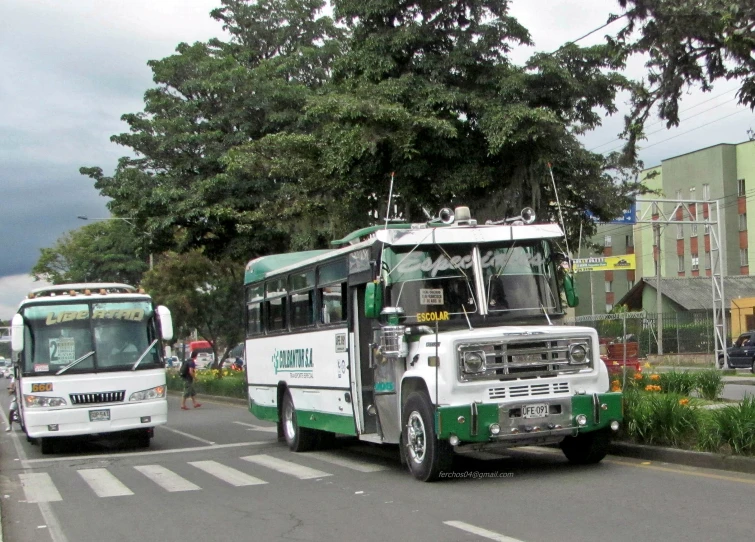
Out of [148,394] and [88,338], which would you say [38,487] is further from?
[88,338]

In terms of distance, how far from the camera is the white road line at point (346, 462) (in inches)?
501

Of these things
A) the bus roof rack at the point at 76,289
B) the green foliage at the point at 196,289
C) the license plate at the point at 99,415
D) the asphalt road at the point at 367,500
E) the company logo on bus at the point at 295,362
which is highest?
the green foliage at the point at 196,289

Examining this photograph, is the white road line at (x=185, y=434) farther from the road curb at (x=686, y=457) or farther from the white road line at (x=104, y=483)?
the road curb at (x=686, y=457)

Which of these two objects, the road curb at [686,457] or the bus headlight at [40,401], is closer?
the road curb at [686,457]

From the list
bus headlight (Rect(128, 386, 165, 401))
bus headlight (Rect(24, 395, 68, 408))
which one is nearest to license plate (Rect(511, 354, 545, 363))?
bus headlight (Rect(128, 386, 165, 401))

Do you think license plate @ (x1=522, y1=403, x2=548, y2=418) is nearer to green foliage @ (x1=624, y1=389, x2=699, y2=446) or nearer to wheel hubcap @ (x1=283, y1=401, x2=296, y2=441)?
green foliage @ (x1=624, y1=389, x2=699, y2=446)

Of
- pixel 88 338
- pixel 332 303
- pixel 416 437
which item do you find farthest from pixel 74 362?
pixel 416 437

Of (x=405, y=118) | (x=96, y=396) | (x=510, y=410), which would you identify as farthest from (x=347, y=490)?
(x=405, y=118)

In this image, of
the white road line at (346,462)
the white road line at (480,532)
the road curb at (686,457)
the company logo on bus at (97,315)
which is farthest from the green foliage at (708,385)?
the white road line at (480,532)

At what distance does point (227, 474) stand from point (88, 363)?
4.58 metres

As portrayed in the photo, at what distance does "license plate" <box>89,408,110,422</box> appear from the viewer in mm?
15773

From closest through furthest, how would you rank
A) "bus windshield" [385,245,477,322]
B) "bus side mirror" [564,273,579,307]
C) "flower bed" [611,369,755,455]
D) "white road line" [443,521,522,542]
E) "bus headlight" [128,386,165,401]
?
"white road line" [443,521,522,542] → "flower bed" [611,369,755,455] → "bus windshield" [385,245,477,322] → "bus side mirror" [564,273,579,307] → "bus headlight" [128,386,165,401]

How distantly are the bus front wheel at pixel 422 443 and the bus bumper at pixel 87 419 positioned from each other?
6.46 m

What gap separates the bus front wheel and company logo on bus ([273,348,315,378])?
363 cm
